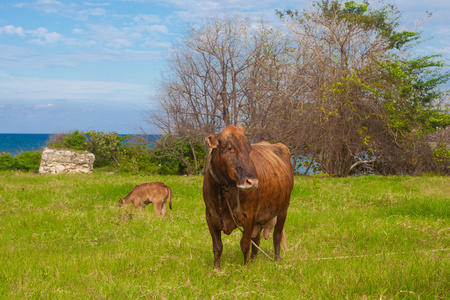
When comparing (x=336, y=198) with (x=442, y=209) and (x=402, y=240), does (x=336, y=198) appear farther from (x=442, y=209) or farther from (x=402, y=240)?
(x=402, y=240)

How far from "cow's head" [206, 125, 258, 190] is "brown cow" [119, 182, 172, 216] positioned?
5810 millimetres

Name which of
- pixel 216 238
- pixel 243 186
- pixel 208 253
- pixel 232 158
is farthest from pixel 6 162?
pixel 243 186

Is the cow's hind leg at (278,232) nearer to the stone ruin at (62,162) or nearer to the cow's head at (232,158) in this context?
the cow's head at (232,158)

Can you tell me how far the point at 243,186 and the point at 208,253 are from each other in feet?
8.01

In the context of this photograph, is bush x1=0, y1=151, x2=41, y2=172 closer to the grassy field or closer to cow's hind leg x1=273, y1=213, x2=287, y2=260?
the grassy field

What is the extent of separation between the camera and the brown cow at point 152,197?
952cm

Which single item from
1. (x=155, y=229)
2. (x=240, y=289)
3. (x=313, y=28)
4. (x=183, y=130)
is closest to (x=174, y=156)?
(x=183, y=130)

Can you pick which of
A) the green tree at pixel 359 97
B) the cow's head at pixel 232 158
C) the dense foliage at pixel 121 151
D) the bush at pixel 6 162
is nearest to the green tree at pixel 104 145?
the dense foliage at pixel 121 151

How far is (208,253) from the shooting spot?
19.0 ft

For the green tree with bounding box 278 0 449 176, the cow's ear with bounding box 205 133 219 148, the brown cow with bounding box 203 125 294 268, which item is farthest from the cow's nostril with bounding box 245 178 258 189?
the green tree with bounding box 278 0 449 176

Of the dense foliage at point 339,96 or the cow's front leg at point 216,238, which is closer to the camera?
the cow's front leg at point 216,238

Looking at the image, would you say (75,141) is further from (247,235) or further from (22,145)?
(22,145)

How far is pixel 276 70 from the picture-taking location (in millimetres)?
20734

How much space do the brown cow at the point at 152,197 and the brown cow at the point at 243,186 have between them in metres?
4.50
